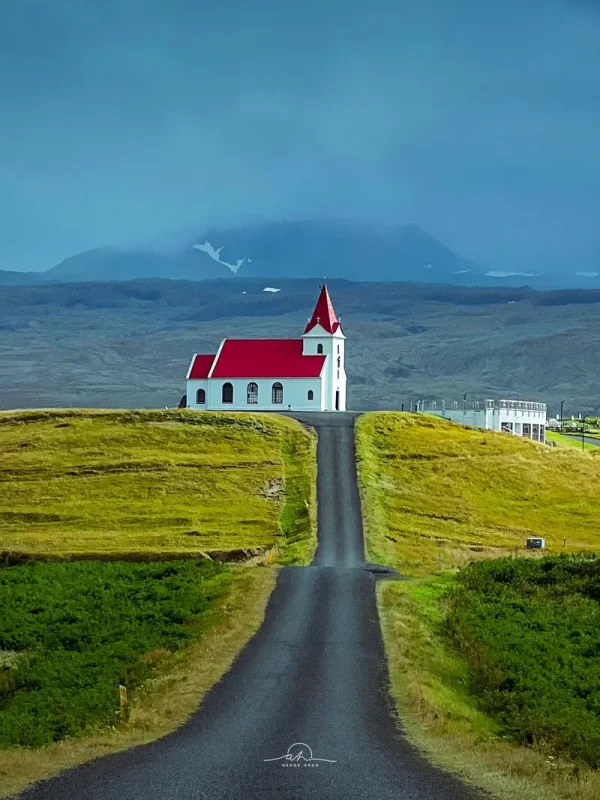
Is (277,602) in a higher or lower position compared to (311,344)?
lower

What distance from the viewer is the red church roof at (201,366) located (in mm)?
102613

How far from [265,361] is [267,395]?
10.3 feet

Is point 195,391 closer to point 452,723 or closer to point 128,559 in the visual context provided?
point 128,559

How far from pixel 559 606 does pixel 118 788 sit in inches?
895

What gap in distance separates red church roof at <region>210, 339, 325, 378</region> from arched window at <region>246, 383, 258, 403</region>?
76cm

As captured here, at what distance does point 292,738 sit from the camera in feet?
74.7

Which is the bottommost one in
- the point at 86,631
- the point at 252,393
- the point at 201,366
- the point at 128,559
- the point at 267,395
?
the point at 128,559

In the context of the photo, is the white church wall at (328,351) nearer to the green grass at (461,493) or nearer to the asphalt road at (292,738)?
the green grass at (461,493)

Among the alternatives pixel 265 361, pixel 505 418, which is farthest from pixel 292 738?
pixel 505 418

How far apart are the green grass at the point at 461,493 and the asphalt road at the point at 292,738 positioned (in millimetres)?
15688

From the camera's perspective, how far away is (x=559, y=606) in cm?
4000

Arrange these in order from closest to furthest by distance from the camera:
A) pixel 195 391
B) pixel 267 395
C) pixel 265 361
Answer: pixel 267 395
pixel 265 361
pixel 195 391

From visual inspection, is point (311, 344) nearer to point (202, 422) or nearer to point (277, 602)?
point (202, 422)

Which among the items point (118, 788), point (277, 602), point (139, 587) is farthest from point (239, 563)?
point (118, 788)
